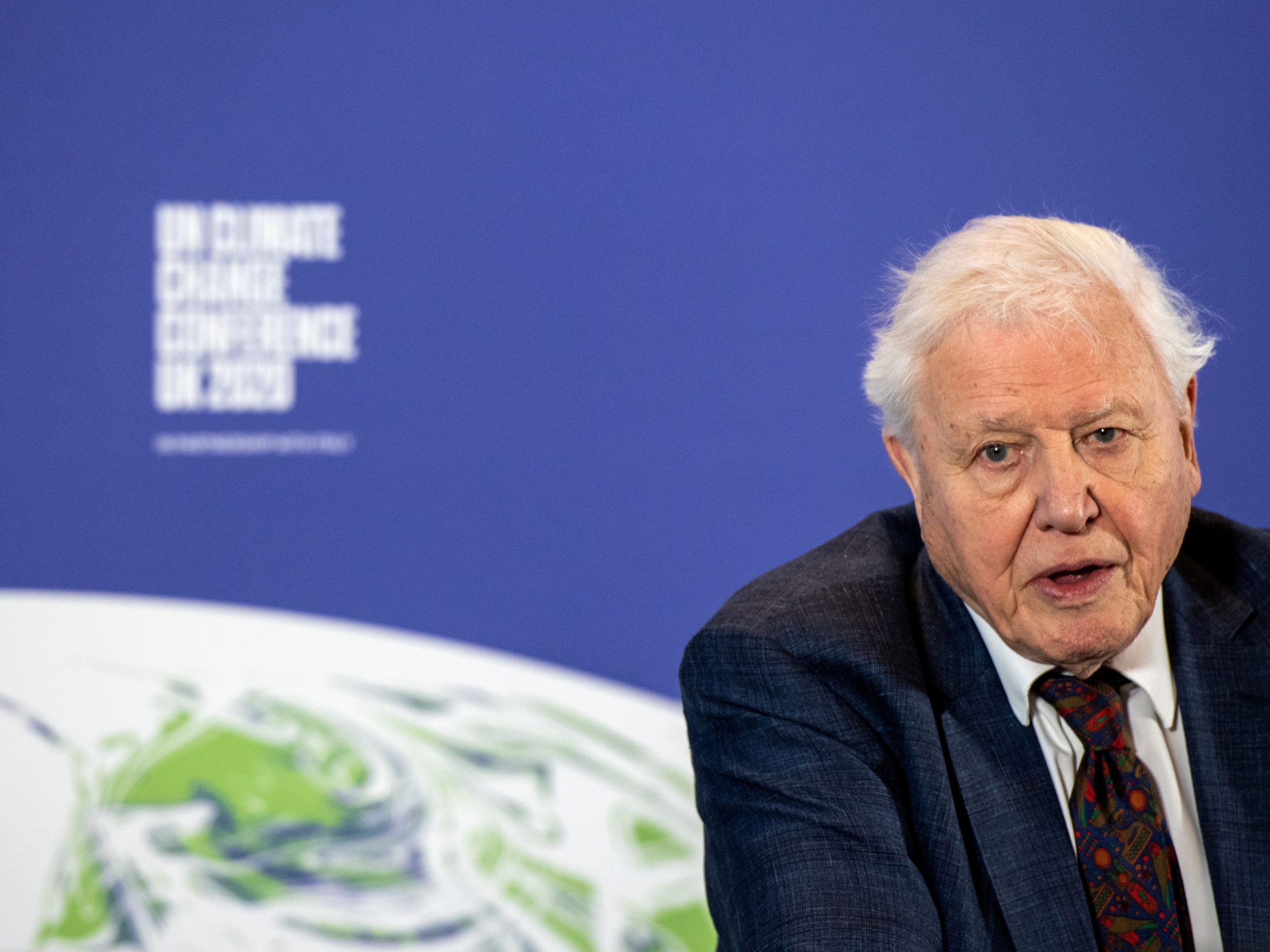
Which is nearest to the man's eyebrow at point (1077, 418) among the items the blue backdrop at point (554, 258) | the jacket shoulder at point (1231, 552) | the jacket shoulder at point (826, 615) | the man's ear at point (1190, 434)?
the man's ear at point (1190, 434)

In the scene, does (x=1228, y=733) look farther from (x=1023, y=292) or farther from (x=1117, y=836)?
(x=1023, y=292)

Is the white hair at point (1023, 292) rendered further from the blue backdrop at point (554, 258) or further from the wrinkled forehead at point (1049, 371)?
the blue backdrop at point (554, 258)

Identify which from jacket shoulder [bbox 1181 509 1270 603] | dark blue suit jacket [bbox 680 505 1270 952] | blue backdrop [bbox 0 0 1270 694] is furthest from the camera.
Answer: blue backdrop [bbox 0 0 1270 694]

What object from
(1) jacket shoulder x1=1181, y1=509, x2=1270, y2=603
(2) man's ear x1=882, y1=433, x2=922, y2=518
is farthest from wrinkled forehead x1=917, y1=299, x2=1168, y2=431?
(1) jacket shoulder x1=1181, y1=509, x2=1270, y2=603

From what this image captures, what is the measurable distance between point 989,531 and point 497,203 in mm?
1618

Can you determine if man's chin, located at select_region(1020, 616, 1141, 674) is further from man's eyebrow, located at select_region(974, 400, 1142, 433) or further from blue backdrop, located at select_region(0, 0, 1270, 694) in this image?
blue backdrop, located at select_region(0, 0, 1270, 694)

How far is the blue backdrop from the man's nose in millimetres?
1399

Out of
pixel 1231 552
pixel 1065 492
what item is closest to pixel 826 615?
pixel 1065 492

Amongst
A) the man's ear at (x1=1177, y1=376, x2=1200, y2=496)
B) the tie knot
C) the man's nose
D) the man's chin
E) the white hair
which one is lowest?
the tie knot

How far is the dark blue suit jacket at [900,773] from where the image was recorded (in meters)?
1.24

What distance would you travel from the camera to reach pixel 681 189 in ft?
8.89

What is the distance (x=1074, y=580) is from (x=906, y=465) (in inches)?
9.4

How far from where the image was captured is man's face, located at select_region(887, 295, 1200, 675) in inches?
51.0

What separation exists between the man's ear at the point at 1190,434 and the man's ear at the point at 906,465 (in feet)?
0.95
